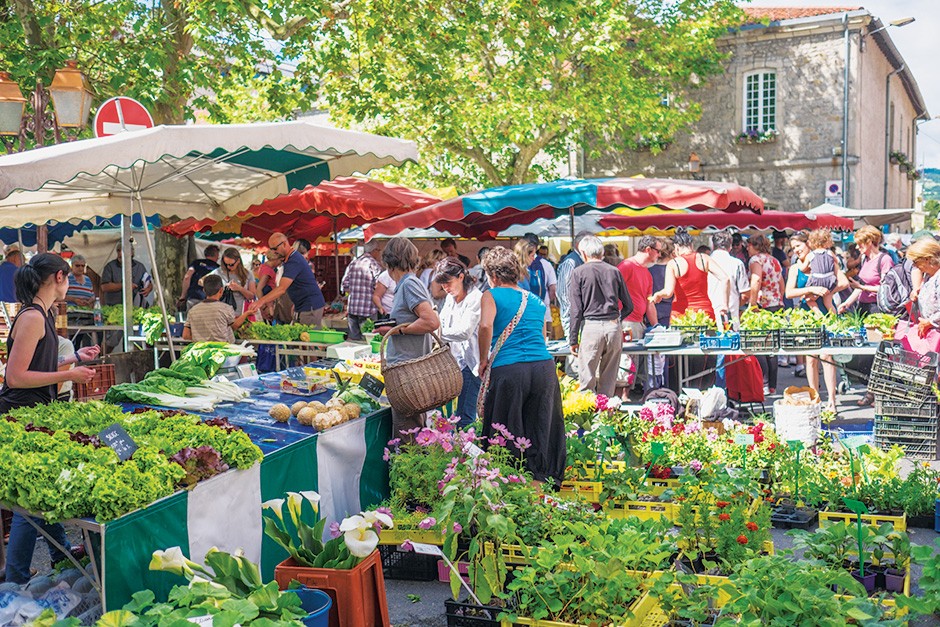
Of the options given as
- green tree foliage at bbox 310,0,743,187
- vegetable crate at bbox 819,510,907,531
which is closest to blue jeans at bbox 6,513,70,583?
vegetable crate at bbox 819,510,907,531

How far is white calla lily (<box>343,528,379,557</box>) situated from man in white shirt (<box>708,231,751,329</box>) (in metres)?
5.97

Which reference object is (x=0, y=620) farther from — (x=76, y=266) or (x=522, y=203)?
(x=76, y=266)

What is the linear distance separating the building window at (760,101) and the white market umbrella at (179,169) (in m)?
19.9

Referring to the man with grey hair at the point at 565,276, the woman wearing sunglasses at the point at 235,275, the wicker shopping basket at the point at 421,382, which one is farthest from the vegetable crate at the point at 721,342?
the woman wearing sunglasses at the point at 235,275

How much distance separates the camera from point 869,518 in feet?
17.6

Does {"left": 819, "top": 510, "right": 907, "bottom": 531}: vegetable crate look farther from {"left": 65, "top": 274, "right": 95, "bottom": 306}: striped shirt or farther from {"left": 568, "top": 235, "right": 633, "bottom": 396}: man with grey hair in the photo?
{"left": 65, "top": 274, "right": 95, "bottom": 306}: striped shirt

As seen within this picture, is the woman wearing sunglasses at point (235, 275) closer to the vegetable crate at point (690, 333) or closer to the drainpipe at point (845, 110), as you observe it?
the vegetable crate at point (690, 333)

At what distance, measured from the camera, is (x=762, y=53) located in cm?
2523

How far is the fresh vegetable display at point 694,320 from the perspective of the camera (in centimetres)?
874

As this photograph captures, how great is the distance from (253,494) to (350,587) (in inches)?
36.7

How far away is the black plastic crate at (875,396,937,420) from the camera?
7.33 metres

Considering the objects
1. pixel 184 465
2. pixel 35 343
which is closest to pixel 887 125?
pixel 35 343

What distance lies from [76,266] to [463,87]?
8.16m

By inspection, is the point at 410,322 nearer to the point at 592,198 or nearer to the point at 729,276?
the point at 592,198
